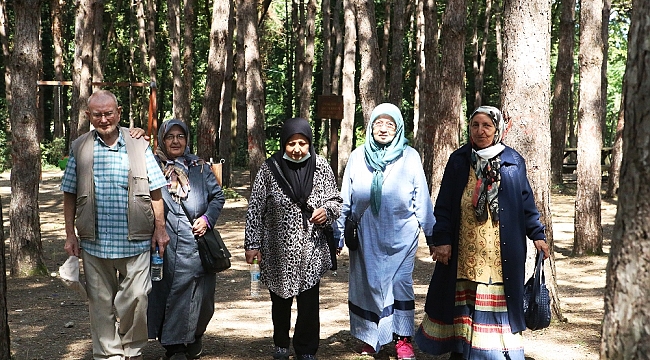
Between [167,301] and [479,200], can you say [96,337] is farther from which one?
[479,200]

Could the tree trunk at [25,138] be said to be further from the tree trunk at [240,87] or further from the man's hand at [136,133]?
the tree trunk at [240,87]

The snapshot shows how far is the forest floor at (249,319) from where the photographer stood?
6.79 meters

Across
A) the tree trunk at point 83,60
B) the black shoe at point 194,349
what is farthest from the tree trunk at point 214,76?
the black shoe at point 194,349

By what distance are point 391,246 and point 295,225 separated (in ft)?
2.48

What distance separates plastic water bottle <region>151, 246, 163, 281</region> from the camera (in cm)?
583

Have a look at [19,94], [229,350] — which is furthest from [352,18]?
[229,350]

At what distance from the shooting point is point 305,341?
6.31 metres

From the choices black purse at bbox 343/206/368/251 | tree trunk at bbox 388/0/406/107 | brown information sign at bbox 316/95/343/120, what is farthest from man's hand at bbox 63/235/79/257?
tree trunk at bbox 388/0/406/107

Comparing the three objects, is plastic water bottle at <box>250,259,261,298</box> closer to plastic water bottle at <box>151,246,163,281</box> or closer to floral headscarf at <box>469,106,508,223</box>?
plastic water bottle at <box>151,246,163,281</box>

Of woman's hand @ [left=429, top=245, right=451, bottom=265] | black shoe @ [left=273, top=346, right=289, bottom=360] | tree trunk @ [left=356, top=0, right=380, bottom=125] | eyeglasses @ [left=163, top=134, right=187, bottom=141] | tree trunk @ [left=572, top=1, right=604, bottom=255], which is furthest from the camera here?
tree trunk @ [left=356, top=0, right=380, bottom=125]

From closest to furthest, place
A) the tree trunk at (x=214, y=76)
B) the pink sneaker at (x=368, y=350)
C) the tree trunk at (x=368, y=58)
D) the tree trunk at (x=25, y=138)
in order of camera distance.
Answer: the pink sneaker at (x=368, y=350), the tree trunk at (x=25, y=138), the tree trunk at (x=368, y=58), the tree trunk at (x=214, y=76)

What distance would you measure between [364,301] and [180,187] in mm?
1661

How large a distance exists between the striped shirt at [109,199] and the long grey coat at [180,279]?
60 cm

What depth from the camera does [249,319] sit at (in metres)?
8.17
